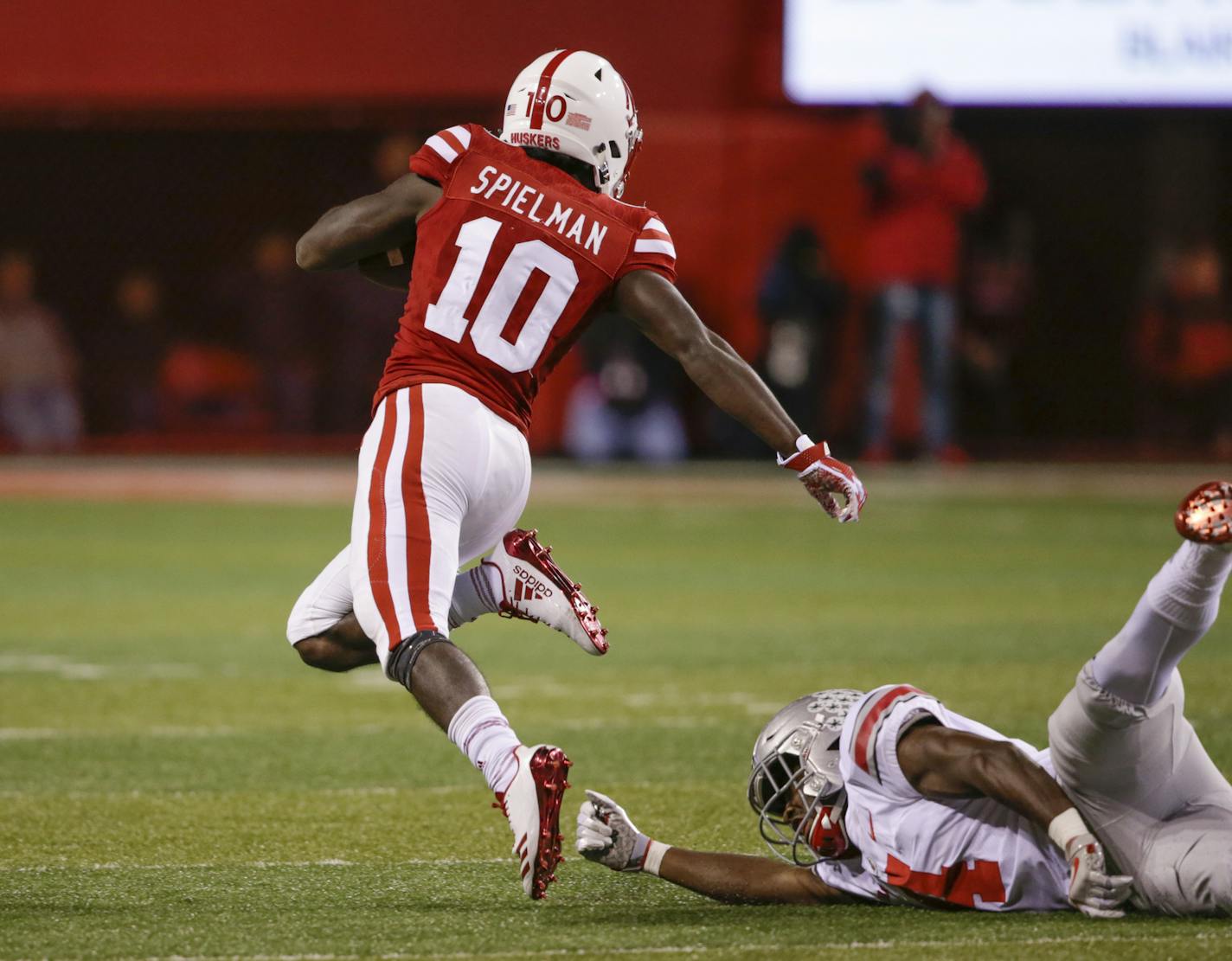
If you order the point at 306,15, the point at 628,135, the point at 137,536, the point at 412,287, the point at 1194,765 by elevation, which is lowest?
the point at 137,536

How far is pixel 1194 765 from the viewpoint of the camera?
157 inches

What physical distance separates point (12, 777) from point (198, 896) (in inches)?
70.2

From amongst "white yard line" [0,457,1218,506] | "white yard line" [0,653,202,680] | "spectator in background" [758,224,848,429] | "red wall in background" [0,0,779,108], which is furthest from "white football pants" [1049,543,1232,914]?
"red wall in background" [0,0,779,108]

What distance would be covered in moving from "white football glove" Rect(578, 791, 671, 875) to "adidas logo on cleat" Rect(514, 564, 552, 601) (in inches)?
25.7

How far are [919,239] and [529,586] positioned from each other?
9.28m

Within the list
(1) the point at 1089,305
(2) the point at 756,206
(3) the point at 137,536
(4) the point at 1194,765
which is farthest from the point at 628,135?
(1) the point at 1089,305

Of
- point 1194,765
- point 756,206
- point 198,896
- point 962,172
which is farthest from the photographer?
point 756,206

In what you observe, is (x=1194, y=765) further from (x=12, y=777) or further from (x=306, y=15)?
(x=306, y=15)

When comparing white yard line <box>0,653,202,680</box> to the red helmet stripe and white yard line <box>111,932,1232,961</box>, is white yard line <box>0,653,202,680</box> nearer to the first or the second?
the red helmet stripe

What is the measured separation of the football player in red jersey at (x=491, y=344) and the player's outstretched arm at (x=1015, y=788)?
74 cm

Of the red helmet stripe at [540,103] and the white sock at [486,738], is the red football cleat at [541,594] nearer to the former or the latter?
the white sock at [486,738]

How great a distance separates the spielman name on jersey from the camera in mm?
4539

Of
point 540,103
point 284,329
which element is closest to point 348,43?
point 284,329

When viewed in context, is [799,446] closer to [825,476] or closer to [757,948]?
[825,476]
